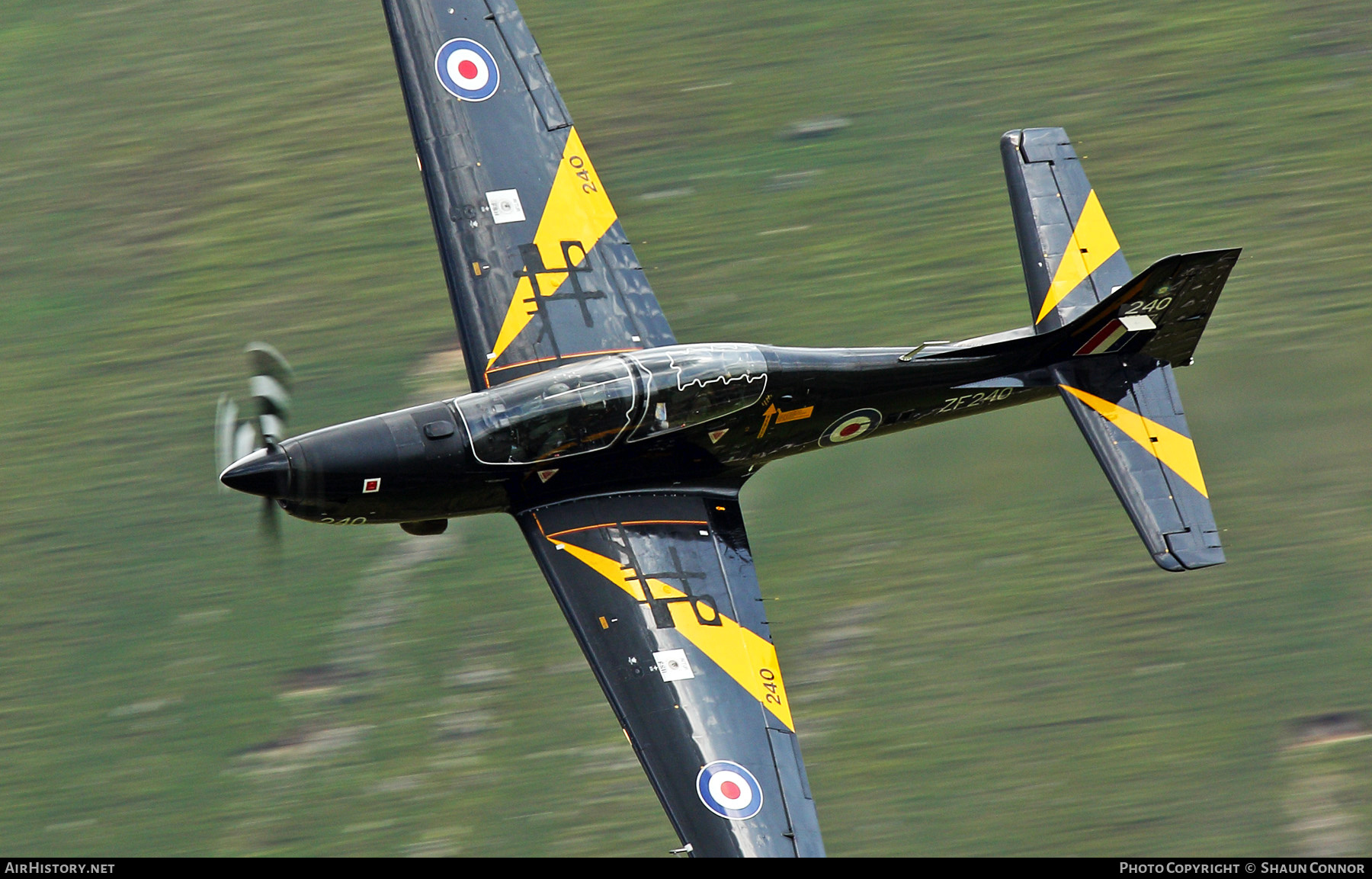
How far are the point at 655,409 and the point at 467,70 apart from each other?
4428 millimetres

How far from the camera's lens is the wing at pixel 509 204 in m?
13.6

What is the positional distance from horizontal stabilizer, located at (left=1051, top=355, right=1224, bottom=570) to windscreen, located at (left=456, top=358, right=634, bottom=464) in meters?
4.55

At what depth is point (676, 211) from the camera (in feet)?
59.1

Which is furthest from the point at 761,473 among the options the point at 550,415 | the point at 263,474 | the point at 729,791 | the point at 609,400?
the point at 263,474

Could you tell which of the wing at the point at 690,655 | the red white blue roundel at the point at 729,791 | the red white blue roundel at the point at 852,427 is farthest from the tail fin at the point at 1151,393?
the red white blue roundel at the point at 729,791

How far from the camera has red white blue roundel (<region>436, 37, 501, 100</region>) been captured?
47.5 ft

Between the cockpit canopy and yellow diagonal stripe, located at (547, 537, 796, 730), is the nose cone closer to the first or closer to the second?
the cockpit canopy

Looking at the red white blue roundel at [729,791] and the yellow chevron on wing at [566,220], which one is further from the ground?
the yellow chevron on wing at [566,220]

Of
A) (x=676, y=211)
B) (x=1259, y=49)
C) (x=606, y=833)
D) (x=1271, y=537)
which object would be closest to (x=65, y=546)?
(x=606, y=833)

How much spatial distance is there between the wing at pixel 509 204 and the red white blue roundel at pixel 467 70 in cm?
1

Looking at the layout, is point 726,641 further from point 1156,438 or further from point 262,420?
point 1156,438

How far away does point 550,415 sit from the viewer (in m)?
12.7

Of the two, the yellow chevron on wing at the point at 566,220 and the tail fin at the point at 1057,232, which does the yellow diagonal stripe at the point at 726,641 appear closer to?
the yellow chevron on wing at the point at 566,220

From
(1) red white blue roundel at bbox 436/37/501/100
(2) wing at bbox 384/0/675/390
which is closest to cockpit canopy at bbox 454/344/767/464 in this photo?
(2) wing at bbox 384/0/675/390
